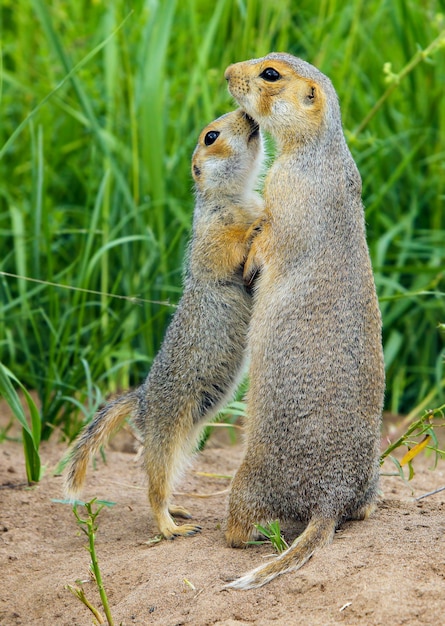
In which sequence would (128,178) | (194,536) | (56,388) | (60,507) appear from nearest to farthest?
(194,536) → (60,507) → (56,388) → (128,178)

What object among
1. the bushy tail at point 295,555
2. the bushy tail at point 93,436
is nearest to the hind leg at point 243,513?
the bushy tail at point 295,555

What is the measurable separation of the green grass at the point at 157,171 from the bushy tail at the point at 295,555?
7.20ft

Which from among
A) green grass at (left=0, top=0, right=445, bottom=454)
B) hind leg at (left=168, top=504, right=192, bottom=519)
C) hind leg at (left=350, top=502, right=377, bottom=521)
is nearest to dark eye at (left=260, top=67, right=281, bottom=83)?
green grass at (left=0, top=0, right=445, bottom=454)

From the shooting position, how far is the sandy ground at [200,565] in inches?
128

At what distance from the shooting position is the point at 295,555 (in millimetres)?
3588

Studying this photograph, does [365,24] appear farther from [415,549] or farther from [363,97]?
[415,549]

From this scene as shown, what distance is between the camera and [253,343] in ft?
13.3

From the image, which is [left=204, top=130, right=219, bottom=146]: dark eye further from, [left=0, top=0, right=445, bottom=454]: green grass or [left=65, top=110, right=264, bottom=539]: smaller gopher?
[left=0, top=0, right=445, bottom=454]: green grass

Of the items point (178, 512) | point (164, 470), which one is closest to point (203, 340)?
point (164, 470)

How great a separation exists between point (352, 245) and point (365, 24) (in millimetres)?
4093

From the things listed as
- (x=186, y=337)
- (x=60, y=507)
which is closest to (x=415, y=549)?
(x=186, y=337)

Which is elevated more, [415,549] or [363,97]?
[363,97]

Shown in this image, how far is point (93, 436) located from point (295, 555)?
141 cm

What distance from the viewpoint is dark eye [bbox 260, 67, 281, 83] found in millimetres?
4316
